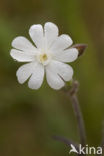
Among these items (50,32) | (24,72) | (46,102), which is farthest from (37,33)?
(46,102)

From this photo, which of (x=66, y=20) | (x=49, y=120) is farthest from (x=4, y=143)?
(x=66, y=20)

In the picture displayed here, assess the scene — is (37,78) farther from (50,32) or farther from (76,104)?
(76,104)

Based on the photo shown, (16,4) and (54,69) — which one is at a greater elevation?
(16,4)

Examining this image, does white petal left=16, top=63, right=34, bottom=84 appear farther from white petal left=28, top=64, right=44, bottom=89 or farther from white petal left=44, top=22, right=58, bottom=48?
white petal left=44, top=22, right=58, bottom=48

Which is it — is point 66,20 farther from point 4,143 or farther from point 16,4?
point 4,143

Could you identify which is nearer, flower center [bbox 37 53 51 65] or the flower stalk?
flower center [bbox 37 53 51 65]

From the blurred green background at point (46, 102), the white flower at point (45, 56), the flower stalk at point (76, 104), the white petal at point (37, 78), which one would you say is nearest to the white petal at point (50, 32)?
the white flower at point (45, 56)

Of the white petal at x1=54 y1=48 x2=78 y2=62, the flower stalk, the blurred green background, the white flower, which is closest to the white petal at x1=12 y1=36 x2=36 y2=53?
the white flower
